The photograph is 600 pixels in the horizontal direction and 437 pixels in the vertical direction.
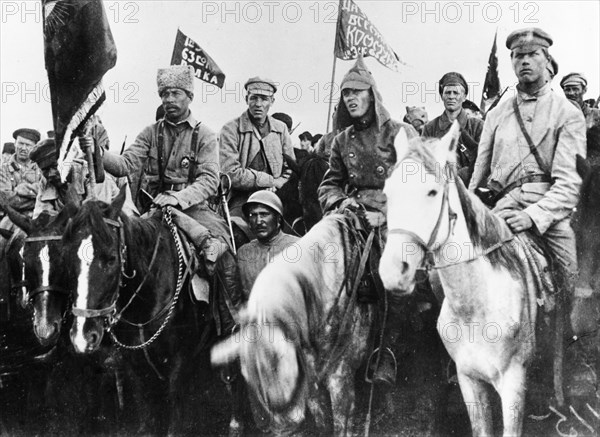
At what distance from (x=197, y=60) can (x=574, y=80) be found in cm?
403

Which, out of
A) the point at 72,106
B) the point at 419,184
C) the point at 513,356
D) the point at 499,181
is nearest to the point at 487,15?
the point at 499,181

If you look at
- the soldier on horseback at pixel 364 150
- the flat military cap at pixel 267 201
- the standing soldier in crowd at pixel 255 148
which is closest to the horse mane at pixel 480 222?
the soldier on horseback at pixel 364 150

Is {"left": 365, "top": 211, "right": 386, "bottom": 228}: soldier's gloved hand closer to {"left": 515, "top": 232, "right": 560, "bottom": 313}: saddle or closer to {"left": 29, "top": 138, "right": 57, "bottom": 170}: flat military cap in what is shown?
{"left": 515, "top": 232, "right": 560, "bottom": 313}: saddle

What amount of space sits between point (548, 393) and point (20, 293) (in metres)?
4.63

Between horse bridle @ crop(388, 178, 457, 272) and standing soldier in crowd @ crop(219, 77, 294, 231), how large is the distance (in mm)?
2902

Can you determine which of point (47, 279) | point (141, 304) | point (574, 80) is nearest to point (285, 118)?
point (574, 80)

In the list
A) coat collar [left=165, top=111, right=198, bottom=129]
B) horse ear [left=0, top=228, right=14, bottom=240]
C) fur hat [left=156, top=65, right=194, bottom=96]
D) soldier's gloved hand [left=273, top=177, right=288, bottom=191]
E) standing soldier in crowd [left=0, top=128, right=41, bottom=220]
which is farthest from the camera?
standing soldier in crowd [left=0, top=128, right=41, bottom=220]

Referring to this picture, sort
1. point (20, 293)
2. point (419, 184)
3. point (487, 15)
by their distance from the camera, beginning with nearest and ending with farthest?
point (419, 184) → point (20, 293) → point (487, 15)

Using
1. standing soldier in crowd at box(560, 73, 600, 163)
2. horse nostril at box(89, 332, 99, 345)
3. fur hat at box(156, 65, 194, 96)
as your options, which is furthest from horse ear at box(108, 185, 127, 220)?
standing soldier in crowd at box(560, 73, 600, 163)

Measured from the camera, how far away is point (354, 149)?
9.49 m

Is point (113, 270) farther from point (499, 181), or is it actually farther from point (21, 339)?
point (499, 181)

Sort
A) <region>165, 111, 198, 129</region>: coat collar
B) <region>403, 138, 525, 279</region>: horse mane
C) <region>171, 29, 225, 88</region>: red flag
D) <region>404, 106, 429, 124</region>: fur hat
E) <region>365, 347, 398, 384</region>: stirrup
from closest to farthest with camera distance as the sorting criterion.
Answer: <region>403, 138, 525, 279</region>: horse mane
<region>365, 347, 398, 384</region>: stirrup
<region>165, 111, 198, 129</region>: coat collar
<region>404, 106, 429, 124</region>: fur hat
<region>171, 29, 225, 88</region>: red flag

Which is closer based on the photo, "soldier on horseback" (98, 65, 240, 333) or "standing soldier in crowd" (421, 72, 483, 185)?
"soldier on horseback" (98, 65, 240, 333)

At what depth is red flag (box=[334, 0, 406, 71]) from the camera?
10828 mm
